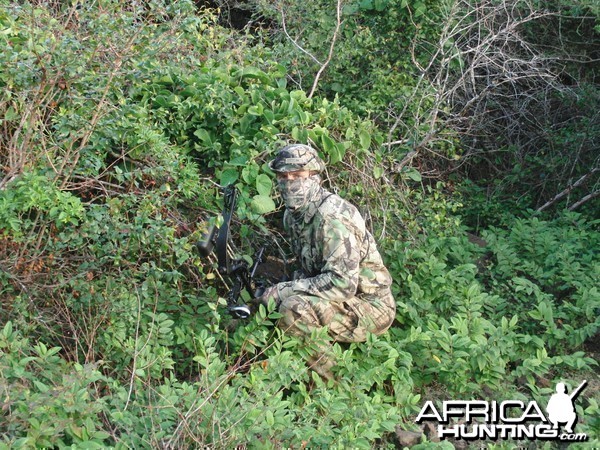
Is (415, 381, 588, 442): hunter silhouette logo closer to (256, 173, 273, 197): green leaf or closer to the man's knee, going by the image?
the man's knee

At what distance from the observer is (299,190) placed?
537 centimetres

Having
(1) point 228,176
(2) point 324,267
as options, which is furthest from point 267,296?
(1) point 228,176

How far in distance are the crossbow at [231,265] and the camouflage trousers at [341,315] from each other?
0.86ft

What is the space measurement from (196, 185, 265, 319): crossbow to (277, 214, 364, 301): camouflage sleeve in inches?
9.1

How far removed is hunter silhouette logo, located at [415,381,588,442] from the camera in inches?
201

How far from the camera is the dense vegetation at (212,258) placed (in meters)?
4.58

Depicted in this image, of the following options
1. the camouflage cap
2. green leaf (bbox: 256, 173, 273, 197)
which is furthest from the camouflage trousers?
green leaf (bbox: 256, 173, 273, 197)

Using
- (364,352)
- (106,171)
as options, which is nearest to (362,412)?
(364,352)

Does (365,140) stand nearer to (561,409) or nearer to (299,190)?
(299,190)

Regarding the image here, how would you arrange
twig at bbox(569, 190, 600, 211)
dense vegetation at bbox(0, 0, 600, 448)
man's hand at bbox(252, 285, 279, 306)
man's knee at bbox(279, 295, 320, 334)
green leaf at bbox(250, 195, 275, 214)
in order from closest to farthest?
dense vegetation at bbox(0, 0, 600, 448) < man's knee at bbox(279, 295, 320, 334) < man's hand at bbox(252, 285, 279, 306) < green leaf at bbox(250, 195, 275, 214) < twig at bbox(569, 190, 600, 211)

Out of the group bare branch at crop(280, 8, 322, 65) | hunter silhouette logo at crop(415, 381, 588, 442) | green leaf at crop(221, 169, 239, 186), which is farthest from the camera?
bare branch at crop(280, 8, 322, 65)

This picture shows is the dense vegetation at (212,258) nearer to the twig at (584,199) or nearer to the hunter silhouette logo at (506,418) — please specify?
the hunter silhouette logo at (506,418)

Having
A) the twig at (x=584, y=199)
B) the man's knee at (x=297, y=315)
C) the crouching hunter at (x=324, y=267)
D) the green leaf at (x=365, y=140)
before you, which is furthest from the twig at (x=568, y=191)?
the man's knee at (x=297, y=315)

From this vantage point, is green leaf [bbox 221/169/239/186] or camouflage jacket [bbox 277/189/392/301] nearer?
camouflage jacket [bbox 277/189/392/301]
